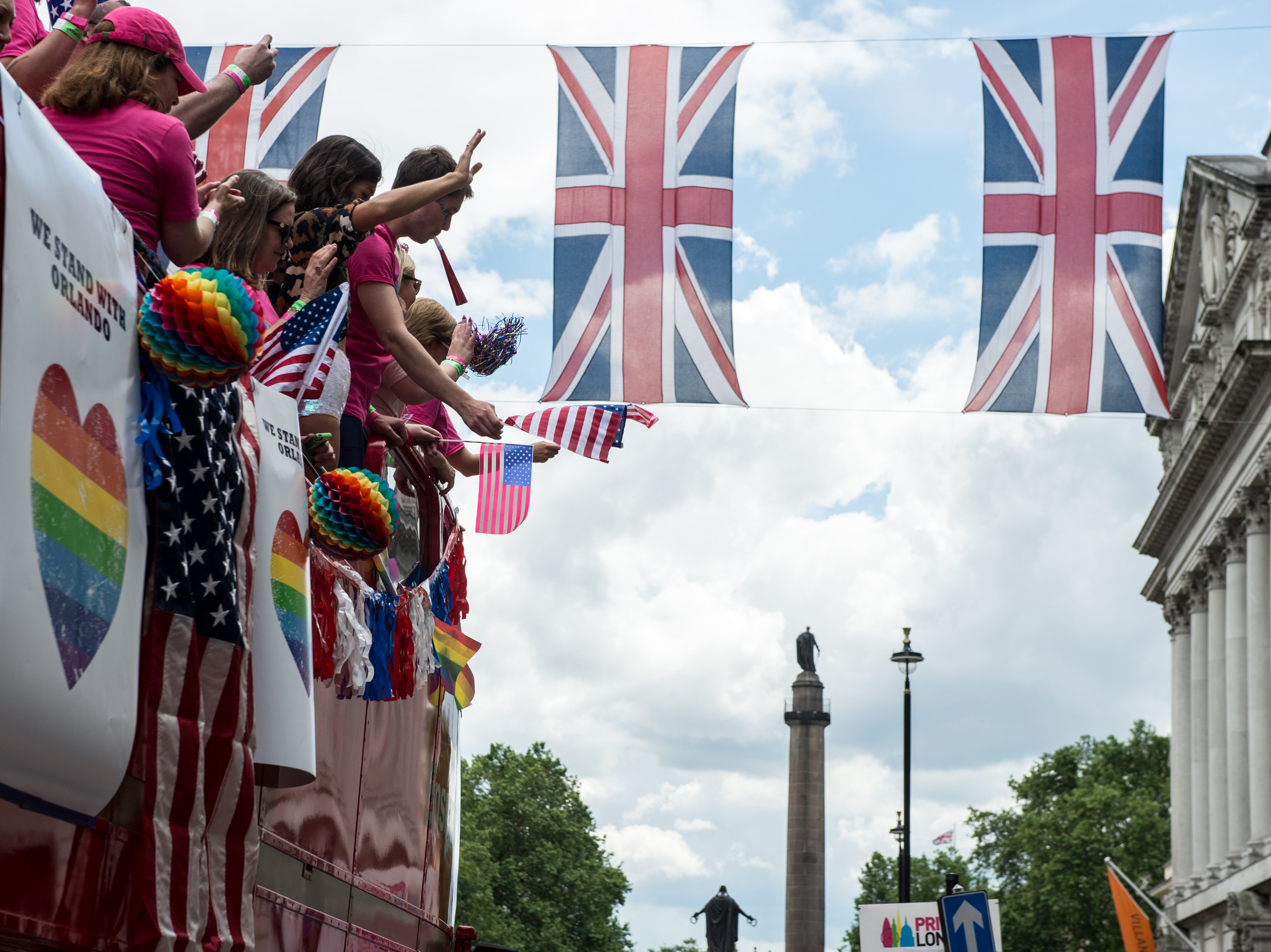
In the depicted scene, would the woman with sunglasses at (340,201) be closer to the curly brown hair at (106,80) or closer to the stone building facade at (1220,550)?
the curly brown hair at (106,80)

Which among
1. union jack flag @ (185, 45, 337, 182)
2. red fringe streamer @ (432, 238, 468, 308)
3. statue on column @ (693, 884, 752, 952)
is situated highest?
union jack flag @ (185, 45, 337, 182)

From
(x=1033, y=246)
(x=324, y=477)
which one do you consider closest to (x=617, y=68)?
(x=1033, y=246)

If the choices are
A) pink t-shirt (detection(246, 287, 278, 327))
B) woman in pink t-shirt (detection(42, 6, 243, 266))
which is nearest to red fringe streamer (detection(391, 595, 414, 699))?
pink t-shirt (detection(246, 287, 278, 327))

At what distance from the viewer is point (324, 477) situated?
14.8 ft

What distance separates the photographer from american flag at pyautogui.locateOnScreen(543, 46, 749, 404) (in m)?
12.5

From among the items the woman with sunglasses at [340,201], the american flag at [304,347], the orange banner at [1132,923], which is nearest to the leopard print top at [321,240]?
the woman with sunglasses at [340,201]

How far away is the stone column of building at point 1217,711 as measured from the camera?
42656mm

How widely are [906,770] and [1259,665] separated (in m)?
12.5

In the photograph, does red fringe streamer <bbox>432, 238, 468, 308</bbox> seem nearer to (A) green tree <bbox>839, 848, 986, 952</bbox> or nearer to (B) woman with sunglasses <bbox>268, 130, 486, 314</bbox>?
(B) woman with sunglasses <bbox>268, 130, 486, 314</bbox>

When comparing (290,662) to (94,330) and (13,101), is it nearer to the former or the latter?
(94,330)

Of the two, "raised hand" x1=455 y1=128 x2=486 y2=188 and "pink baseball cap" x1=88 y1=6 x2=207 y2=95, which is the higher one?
"raised hand" x1=455 y1=128 x2=486 y2=188

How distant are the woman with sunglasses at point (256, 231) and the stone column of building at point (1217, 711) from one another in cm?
4132

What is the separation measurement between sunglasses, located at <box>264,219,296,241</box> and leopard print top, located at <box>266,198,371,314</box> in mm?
542

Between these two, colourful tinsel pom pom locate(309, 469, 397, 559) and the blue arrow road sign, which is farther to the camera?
the blue arrow road sign
